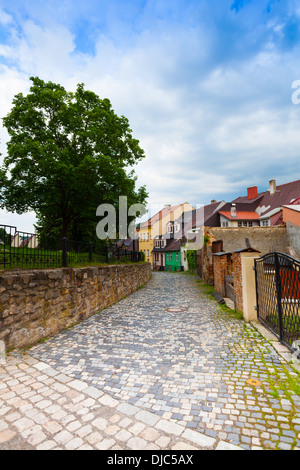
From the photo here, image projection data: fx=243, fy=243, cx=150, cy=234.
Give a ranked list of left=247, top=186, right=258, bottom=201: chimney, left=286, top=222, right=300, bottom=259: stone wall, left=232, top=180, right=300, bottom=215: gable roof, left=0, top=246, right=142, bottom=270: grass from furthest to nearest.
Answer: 1. left=247, top=186, right=258, bottom=201: chimney
2. left=232, top=180, right=300, bottom=215: gable roof
3. left=286, top=222, right=300, bottom=259: stone wall
4. left=0, top=246, right=142, bottom=270: grass

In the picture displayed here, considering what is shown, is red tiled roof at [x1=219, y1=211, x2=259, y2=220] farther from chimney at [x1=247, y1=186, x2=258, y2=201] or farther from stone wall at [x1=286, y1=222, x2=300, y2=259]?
stone wall at [x1=286, y1=222, x2=300, y2=259]

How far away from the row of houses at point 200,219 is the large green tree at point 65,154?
1966 centimetres

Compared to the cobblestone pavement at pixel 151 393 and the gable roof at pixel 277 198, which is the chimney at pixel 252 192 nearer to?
the gable roof at pixel 277 198

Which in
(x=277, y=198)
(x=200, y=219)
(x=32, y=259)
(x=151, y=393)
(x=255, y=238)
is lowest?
(x=151, y=393)

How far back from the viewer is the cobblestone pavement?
250cm

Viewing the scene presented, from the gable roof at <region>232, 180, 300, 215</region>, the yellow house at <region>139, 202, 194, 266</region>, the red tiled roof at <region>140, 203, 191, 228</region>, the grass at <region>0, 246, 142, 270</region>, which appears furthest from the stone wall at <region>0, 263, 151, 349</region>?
the red tiled roof at <region>140, 203, 191, 228</region>

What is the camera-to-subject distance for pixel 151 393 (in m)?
3.37

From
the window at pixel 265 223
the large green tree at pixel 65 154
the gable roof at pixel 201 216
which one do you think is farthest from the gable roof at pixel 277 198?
the large green tree at pixel 65 154

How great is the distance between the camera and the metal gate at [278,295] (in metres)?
4.54

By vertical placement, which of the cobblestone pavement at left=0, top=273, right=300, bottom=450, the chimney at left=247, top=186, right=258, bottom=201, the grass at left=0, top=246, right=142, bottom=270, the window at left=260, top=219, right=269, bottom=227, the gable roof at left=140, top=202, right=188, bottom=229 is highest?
the chimney at left=247, top=186, right=258, bottom=201

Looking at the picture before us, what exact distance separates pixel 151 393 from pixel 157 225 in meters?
40.7

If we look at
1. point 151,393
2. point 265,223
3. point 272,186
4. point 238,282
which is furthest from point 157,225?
point 151,393

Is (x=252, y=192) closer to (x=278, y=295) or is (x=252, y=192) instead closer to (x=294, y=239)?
(x=294, y=239)
